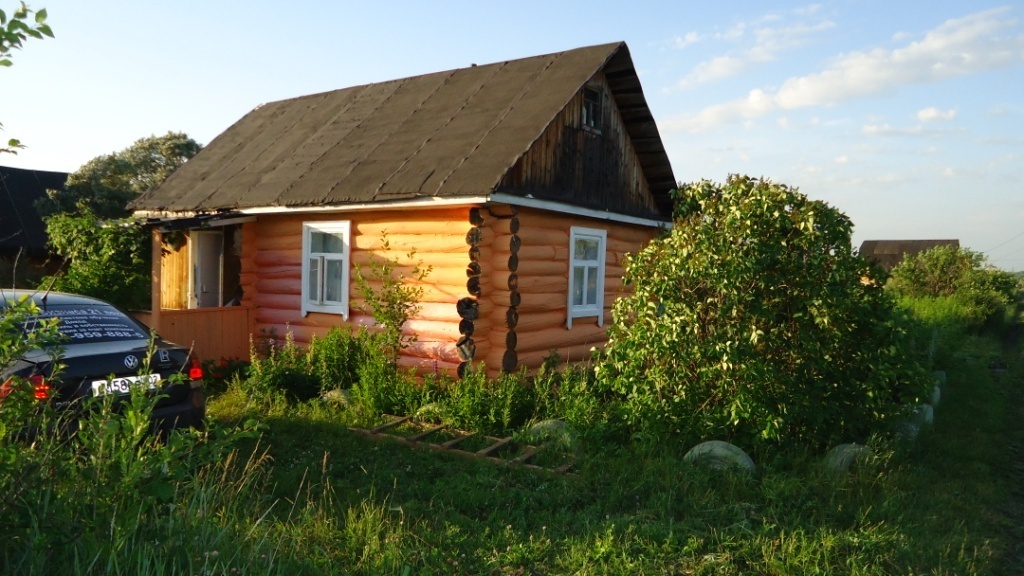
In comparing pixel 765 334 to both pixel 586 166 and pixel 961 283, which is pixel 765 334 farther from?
pixel 961 283

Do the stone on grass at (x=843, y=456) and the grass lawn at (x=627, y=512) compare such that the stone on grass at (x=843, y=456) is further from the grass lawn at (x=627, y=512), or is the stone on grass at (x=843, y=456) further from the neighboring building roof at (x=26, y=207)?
the neighboring building roof at (x=26, y=207)

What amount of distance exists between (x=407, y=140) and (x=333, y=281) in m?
2.48

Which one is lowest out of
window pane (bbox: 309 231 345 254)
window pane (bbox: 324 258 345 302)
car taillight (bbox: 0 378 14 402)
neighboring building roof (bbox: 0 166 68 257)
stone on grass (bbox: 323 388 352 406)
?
stone on grass (bbox: 323 388 352 406)

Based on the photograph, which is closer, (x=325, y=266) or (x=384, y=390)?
(x=384, y=390)

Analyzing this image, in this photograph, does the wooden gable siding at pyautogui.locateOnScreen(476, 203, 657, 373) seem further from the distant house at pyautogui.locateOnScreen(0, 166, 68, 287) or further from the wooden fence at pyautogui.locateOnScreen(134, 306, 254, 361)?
the distant house at pyautogui.locateOnScreen(0, 166, 68, 287)

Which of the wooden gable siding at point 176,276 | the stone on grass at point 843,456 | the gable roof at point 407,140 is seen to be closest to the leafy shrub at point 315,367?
the gable roof at point 407,140

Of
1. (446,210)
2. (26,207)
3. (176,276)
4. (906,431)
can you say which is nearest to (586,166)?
(446,210)

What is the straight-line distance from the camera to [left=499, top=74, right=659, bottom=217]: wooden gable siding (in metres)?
10.3

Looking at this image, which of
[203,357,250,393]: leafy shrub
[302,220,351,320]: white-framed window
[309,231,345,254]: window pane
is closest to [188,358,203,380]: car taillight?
[203,357,250,393]: leafy shrub

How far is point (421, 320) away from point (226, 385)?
3052 mm

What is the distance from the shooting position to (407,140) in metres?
11.5

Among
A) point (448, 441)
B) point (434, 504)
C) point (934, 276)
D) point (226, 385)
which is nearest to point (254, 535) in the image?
point (434, 504)

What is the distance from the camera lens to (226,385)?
421 inches

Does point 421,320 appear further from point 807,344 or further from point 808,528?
point 808,528
